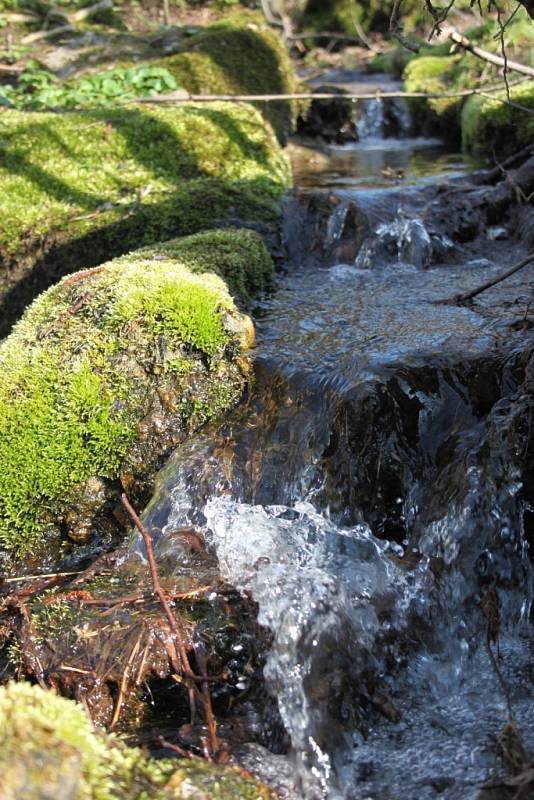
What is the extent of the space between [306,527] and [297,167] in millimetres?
6527

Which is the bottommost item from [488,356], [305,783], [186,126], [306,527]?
[305,783]

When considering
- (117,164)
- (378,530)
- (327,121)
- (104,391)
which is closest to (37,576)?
(104,391)

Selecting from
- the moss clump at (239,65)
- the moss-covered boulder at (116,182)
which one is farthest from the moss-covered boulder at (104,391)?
the moss clump at (239,65)

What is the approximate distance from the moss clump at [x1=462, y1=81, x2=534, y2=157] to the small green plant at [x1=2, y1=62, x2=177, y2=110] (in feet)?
11.9

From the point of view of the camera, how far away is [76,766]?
1.68 meters

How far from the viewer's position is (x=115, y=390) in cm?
399

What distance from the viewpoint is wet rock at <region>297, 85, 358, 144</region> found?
11.3 metres

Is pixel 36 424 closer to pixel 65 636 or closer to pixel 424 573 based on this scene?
pixel 65 636

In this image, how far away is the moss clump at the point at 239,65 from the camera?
885 centimetres

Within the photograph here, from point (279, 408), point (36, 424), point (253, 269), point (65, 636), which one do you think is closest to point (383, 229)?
point (253, 269)

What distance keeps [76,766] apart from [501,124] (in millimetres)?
8553

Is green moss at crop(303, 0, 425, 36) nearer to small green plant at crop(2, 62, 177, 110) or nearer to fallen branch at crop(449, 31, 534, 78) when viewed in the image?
small green plant at crop(2, 62, 177, 110)

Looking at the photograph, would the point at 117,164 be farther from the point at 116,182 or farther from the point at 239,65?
the point at 239,65

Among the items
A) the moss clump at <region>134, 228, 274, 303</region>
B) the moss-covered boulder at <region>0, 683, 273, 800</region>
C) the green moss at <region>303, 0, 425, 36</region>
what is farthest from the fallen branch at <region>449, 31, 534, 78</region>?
the green moss at <region>303, 0, 425, 36</region>
